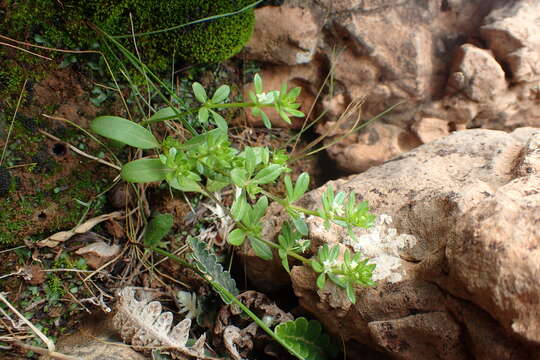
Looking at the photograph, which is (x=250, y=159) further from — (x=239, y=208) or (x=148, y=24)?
(x=148, y=24)

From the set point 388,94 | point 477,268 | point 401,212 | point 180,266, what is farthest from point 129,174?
point 388,94

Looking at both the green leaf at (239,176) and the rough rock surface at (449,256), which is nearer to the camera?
the rough rock surface at (449,256)

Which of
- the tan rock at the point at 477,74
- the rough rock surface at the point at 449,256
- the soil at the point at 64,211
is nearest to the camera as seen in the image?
the rough rock surface at the point at 449,256

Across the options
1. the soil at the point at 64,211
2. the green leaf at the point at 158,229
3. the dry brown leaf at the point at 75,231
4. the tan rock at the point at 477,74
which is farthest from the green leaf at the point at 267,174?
the tan rock at the point at 477,74

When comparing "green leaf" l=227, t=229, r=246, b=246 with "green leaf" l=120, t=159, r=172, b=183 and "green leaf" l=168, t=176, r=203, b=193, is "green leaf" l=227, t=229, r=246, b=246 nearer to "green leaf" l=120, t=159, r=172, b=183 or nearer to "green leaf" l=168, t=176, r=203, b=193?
"green leaf" l=168, t=176, r=203, b=193

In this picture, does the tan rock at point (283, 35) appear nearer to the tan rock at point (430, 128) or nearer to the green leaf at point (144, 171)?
the tan rock at point (430, 128)

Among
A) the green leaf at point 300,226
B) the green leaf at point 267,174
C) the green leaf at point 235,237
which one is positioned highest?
the green leaf at point 267,174

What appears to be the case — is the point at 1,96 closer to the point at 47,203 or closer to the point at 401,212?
the point at 47,203

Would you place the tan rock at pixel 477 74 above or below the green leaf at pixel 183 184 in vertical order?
above
